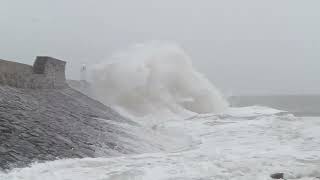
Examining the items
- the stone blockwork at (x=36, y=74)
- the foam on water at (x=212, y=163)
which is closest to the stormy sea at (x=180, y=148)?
the foam on water at (x=212, y=163)

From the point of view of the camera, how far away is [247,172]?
6.68 metres

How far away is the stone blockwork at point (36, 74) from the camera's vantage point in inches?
480

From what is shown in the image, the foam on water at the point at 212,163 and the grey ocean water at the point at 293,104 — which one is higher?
the grey ocean water at the point at 293,104

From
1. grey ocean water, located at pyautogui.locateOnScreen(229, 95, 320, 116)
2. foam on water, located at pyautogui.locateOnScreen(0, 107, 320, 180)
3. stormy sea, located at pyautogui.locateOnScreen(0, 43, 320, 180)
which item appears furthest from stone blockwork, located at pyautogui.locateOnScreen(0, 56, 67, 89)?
grey ocean water, located at pyautogui.locateOnScreen(229, 95, 320, 116)

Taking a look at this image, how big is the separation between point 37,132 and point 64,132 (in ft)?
2.57

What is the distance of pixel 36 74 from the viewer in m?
14.0

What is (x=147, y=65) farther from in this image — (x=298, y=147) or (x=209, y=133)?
(x=298, y=147)

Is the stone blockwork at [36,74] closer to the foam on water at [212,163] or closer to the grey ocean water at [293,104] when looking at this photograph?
the foam on water at [212,163]

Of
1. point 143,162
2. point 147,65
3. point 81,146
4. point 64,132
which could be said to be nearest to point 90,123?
point 64,132

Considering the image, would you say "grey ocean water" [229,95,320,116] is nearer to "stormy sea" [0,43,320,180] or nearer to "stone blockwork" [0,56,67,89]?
"stormy sea" [0,43,320,180]

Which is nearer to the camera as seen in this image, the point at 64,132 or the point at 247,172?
the point at 247,172

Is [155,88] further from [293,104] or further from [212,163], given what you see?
[293,104]

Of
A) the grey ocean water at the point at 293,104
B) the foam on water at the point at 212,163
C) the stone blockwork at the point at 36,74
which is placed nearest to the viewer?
the foam on water at the point at 212,163

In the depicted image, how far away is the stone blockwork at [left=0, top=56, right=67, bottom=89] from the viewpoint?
12.2 meters
